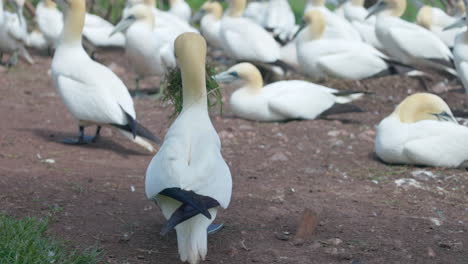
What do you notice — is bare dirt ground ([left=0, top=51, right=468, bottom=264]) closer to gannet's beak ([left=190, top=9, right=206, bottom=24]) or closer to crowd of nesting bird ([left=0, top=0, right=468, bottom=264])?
crowd of nesting bird ([left=0, top=0, right=468, bottom=264])

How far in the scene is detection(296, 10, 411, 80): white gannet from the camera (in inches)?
420

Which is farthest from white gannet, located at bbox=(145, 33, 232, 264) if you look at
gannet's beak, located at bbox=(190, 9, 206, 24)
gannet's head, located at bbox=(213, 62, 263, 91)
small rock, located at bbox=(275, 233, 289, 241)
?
gannet's beak, located at bbox=(190, 9, 206, 24)

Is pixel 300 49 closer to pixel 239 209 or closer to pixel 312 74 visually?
pixel 312 74

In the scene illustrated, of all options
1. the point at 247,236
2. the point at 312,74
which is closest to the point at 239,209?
the point at 247,236

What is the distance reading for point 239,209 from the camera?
543cm

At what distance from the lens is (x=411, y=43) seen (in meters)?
11.3

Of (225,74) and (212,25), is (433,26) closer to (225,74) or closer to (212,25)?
(212,25)

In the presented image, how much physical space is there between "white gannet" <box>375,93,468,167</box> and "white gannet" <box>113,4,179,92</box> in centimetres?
417

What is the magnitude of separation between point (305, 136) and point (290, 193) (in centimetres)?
231

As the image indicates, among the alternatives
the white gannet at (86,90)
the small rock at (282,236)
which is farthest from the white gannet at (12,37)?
the small rock at (282,236)

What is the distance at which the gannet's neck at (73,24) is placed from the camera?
25.2 feet

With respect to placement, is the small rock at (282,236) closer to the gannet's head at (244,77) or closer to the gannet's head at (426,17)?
the gannet's head at (244,77)

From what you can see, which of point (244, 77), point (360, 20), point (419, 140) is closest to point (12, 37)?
point (244, 77)

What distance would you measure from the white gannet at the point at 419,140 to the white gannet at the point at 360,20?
257 inches
